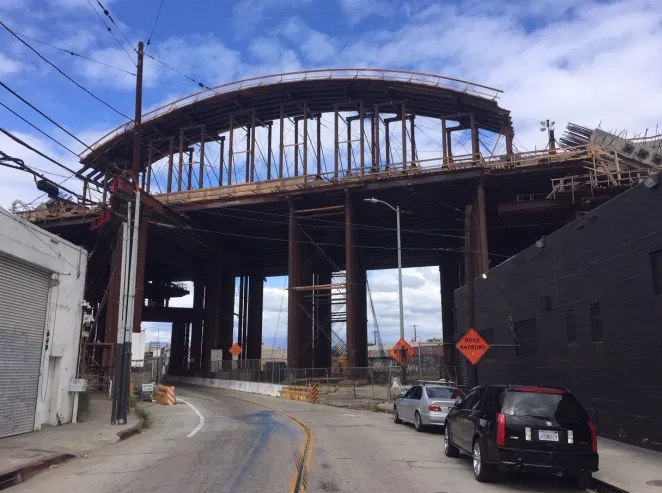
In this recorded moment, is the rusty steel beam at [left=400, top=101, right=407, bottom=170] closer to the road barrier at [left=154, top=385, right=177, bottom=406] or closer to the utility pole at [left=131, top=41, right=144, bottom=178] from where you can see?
the utility pole at [left=131, top=41, right=144, bottom=178]

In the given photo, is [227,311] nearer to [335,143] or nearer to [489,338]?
[335,143]

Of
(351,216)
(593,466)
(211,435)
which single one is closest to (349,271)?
(351,216)

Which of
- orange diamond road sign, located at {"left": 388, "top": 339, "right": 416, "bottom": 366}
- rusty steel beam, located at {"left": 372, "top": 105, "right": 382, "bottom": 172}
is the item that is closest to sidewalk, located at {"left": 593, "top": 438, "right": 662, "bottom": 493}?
orange diamond road sign, located at {"left": 388, "top": 339, "right": 416, "bottom": 366}

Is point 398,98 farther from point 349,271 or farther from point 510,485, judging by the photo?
point 510,485

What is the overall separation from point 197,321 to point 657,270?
197ft

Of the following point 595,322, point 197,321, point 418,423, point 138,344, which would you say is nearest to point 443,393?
point 418,423

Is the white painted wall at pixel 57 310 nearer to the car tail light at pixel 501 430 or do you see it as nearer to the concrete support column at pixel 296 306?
the car tail light at pixel 501 430

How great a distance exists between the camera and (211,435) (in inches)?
654

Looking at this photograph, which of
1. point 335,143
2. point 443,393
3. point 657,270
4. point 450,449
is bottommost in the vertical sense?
point 450,449

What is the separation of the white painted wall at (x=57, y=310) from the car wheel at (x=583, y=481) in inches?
541

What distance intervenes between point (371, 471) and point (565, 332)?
27.4ft

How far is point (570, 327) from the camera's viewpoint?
16.1 m

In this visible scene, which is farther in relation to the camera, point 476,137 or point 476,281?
point 476,137

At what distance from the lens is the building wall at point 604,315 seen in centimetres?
1237
